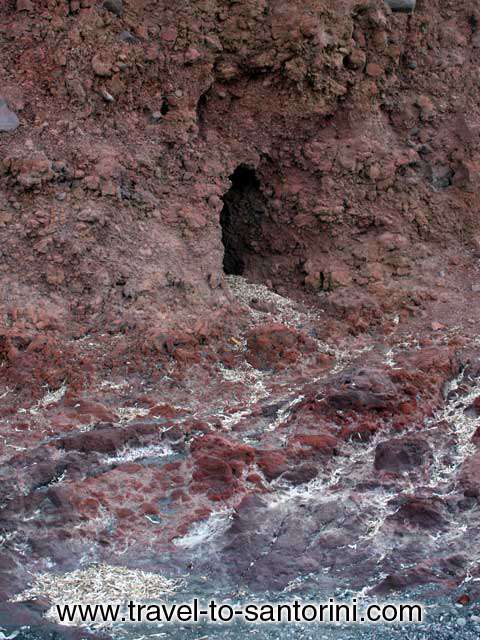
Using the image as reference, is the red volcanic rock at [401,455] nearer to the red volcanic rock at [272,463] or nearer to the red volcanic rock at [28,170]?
Answer: the red volcanic rock at [272,463]

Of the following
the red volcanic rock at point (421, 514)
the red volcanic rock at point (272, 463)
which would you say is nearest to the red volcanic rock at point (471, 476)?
the red volcanic rock at point (421, 514)

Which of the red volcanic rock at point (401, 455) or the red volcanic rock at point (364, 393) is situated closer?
the red volcanic rock at point (401, 455)

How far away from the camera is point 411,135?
892 centimetres

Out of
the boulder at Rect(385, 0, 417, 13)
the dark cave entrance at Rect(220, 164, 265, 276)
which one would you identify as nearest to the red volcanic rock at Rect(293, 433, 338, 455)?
the dark cave entrance at Rect(220, 164, 265, 276)

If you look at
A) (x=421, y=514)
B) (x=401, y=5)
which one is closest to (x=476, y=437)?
(x=421, y=514)

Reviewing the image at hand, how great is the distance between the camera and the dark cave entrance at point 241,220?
348 inches

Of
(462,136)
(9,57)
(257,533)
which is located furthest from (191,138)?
(257,533)

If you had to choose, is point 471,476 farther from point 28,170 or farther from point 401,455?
point 28,170

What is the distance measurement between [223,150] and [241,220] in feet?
2.60

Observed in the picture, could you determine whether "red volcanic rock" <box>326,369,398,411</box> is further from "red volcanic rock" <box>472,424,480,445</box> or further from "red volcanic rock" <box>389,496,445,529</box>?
"red volcanic rock" <box>389,496,445,529</box>

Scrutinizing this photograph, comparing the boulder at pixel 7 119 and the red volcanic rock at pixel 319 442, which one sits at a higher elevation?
the boulder at pixel 7 119

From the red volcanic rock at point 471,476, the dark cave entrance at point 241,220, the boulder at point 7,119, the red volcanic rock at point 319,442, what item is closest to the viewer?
the red volcanic rock at point 471,476

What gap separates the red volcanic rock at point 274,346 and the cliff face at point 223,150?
0.49 meters

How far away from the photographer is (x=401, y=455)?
20.4 feet
